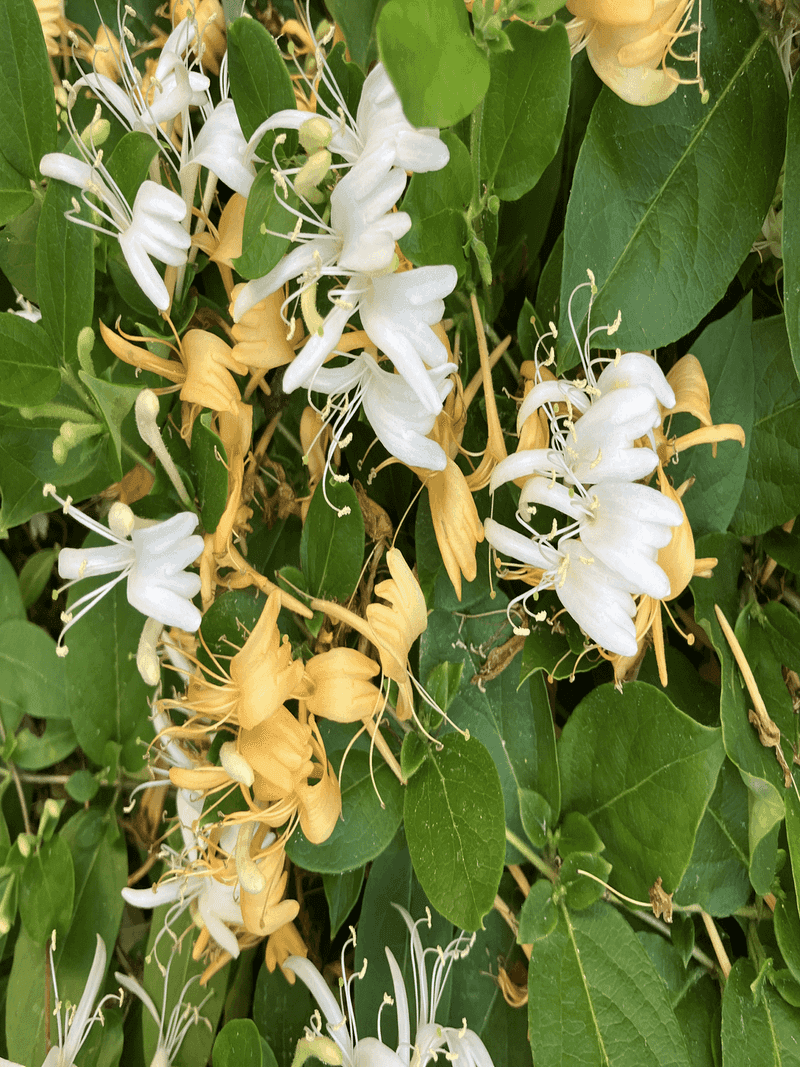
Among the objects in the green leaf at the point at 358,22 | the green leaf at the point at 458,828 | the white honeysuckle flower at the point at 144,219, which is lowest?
the green leaf at the point at 458,828

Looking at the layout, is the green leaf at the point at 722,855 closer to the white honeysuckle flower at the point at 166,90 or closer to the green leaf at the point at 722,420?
the green leaf at the point at 722,420

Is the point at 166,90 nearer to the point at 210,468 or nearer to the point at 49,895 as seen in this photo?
the point at 210,468

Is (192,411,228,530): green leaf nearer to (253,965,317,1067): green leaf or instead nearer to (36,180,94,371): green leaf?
(36,180,94,371): green leaf

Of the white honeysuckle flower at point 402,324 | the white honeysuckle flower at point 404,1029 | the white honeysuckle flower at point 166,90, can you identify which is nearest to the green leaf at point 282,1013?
the white honeysuckle flower at point 404,1029

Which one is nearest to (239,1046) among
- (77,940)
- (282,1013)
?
(282,1013)

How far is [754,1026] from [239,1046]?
264 millimetres

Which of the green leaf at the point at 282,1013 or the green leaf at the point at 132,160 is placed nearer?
the green leaf at the point at 132,160

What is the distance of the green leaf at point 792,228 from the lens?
0.35 meters

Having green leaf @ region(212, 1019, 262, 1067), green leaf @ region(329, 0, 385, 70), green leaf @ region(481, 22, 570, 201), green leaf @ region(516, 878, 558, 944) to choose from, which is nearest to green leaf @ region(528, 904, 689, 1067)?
green leaf @ region(516, 878, 558, 944)

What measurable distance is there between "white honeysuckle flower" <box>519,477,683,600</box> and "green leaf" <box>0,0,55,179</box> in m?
0.29

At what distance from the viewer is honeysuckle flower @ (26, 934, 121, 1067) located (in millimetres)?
461

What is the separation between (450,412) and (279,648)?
129 mm

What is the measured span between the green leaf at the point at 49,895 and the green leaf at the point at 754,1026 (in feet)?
1.22

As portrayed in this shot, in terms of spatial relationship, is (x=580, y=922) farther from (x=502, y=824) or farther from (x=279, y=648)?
(x=279, y=648)
